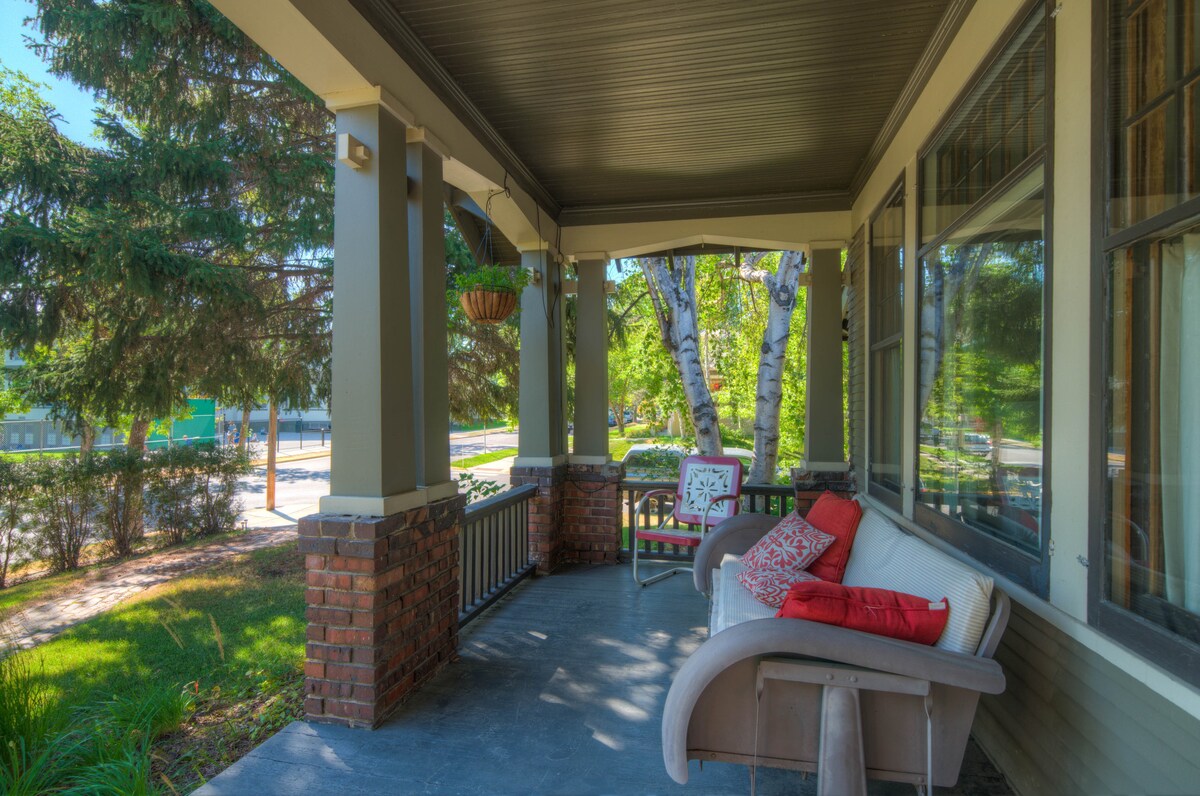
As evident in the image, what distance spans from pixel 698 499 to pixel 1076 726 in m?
3.03

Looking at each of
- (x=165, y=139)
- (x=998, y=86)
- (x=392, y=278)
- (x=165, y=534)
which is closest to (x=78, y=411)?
(x=165, y=534)

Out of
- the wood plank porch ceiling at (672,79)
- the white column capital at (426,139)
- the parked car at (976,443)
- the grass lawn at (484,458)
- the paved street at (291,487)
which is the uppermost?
the wood plank porch ceiling at (672,79)

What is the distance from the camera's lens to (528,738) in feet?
7.55

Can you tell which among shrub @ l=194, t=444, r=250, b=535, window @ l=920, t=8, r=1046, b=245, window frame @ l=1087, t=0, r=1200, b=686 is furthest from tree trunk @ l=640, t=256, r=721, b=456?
shrub @ l=194, t=444, r=250, b=535

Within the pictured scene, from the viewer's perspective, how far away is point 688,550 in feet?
16.7

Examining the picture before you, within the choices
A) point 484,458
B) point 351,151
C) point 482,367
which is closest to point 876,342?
point 351,151

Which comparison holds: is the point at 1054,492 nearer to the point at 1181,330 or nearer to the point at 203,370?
the point at 1181,330

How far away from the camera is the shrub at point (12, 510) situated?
6.05 m

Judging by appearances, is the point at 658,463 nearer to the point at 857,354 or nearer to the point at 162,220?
the point at 857,354

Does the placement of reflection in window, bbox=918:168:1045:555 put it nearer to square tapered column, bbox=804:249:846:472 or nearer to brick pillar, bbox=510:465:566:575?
square tapered column, bbox=804:249:846:472

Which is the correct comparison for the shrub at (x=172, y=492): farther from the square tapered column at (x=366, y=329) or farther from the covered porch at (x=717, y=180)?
the square tapered column at (x=366, y=329)

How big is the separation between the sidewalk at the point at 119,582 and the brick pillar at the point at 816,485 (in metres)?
5.48

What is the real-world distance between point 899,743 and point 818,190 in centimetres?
398

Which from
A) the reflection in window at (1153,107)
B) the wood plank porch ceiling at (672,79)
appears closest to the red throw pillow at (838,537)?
the reflection in window at (1153,107)
